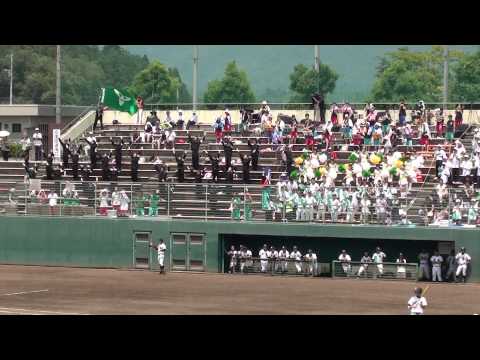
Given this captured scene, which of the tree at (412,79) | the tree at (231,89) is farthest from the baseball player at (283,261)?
the tree at (231,89)

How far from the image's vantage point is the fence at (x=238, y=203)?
3709 centimetres

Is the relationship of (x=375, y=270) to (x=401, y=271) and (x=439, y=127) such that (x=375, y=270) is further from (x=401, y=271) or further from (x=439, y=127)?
(x=439, y=127)

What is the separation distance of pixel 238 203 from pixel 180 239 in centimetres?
300

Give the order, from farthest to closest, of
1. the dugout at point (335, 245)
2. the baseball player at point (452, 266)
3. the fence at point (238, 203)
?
the dugout at point (335, 245)
the fence at point (238, 203)
the baseball player at point (452, 266)

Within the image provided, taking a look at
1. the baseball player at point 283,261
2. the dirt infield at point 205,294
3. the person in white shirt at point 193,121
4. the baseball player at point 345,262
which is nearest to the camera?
the dirt infield at point 205,294

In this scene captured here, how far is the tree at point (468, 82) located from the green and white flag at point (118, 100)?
261 ft

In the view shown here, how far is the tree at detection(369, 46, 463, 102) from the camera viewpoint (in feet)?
444

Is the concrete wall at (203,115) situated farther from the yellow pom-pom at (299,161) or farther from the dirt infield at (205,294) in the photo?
the dirt infield at (205,294)

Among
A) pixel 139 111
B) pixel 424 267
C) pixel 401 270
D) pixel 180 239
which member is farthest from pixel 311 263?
pixel 139 111

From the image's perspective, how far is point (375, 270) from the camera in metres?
37.3

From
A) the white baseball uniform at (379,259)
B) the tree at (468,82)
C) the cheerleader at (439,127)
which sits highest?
the tree at (468,82)

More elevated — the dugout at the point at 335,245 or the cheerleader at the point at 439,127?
the cheerleader at the point at 439,127

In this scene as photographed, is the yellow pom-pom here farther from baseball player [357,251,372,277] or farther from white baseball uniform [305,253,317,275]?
baseball player [357,251,372,277]

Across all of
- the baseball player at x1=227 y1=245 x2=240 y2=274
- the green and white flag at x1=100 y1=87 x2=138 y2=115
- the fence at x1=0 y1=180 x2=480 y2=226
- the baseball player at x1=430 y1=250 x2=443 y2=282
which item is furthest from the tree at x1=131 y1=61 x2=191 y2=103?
the baseball player at x1=430 y1=250 x2=443 y2=282
